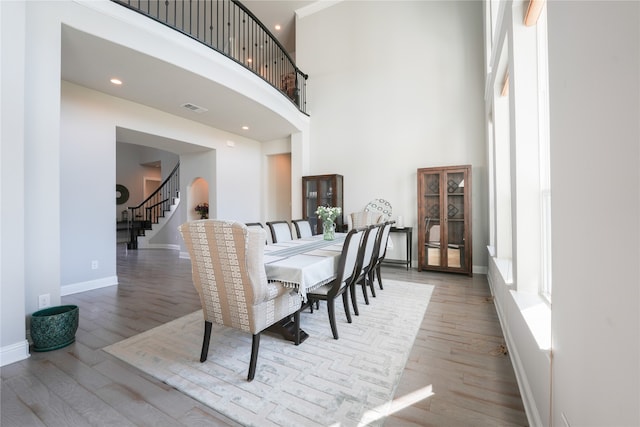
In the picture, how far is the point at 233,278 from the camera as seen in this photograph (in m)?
1.72

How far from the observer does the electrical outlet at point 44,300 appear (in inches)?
91.4

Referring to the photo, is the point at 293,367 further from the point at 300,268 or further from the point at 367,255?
the point at 367,255

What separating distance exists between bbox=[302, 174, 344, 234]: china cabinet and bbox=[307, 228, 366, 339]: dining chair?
9.71ft

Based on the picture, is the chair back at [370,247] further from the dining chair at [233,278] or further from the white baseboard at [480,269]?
the white baseboard at [480,269]

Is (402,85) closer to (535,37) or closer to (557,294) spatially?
(535,37)

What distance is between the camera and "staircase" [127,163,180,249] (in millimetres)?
7996

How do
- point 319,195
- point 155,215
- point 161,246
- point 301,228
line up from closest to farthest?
point 301,228
point 319,195
point 161,246
point 155,215

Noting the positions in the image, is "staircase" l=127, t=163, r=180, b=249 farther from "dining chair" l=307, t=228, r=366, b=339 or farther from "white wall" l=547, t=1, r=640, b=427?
"white wall" l=547, t=1, r=640, b=427

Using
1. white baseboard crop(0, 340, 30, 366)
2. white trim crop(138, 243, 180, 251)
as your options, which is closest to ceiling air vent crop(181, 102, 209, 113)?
white baseboard crop(0, 340, 30, 366)

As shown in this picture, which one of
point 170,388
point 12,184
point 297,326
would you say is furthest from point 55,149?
point 297,326

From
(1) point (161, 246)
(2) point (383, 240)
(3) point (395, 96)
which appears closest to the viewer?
(2) point (383, 240)

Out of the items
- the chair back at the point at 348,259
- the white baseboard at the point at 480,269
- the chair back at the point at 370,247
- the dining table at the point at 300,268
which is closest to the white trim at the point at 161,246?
the dining table at the point at 300,268

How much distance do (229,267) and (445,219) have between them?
389cm

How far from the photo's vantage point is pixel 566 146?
983 millimetres
